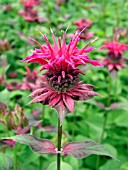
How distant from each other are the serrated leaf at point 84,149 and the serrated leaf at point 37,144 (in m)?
0.06

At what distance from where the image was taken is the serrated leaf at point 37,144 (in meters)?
1.11

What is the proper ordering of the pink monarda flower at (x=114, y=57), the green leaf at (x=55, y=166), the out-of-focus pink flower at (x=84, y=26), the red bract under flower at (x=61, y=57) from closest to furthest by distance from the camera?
the red bract under flower at (x=61, y=57) → the green leaf at (x=55, y=166) → the pink monarda flower at (x=114, y=57) → the out-of-focus pink flower at (x=84, y=26)

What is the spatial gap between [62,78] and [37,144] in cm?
→ 27

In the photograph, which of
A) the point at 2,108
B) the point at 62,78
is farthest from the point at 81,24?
the point at 62,78

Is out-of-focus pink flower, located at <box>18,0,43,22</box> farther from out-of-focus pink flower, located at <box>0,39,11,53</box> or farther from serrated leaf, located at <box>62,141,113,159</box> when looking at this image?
serrated leaf, located at <box>62,141,113,159</box>

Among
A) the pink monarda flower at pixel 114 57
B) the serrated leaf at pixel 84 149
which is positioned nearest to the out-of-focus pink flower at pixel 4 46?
the pink monarda flower at pixel 114 57

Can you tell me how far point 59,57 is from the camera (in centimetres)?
110

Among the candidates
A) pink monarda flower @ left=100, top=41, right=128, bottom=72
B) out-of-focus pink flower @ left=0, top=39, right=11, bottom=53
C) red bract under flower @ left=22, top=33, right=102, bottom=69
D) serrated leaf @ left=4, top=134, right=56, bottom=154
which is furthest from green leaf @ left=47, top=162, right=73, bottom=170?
out-of-focus pink flower @ left=0, top=39, right=11, bottom=53

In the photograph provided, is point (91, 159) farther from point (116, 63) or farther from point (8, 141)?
point (8, 141)

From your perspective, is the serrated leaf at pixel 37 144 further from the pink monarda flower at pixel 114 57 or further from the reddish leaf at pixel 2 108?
the pink monarda flower at pixel 114 57

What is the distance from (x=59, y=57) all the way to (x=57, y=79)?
8 centimetres

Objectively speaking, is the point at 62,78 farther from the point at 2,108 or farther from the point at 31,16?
the point at 31,16

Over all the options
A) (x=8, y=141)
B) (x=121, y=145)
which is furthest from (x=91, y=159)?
(x=8, y=141)

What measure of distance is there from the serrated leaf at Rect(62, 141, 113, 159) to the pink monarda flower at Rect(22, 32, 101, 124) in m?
0.18
